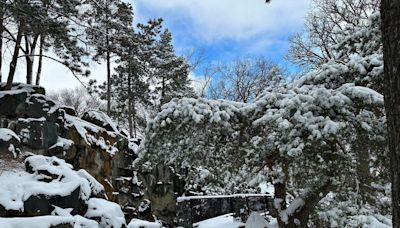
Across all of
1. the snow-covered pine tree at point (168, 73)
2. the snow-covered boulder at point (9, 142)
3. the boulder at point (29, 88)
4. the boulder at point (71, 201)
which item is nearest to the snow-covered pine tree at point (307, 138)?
the boulder at point (71, 201)

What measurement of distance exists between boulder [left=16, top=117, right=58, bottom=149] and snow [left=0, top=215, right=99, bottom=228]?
389cm

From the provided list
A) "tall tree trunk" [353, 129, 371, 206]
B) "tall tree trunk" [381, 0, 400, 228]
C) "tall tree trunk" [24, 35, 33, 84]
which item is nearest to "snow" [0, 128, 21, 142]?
"tall tree trunk" [24, 35, 33, 84]

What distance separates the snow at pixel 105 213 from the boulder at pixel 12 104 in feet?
12.6

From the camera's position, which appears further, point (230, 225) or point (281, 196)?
point (230, 225)

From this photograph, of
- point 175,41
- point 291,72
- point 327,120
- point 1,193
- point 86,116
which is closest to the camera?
point 327,120

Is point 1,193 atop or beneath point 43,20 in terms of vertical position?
beneath

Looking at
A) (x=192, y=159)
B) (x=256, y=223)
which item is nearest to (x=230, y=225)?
(x=256, y=223)

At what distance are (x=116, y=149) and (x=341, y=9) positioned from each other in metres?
9.92

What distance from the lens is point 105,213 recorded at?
17.7ft

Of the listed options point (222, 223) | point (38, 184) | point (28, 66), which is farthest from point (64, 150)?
point (28, 66)

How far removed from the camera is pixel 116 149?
36.3 feet

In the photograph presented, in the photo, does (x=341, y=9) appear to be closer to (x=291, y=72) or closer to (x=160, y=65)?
(x=291, y=72)

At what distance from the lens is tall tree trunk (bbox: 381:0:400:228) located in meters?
1.23

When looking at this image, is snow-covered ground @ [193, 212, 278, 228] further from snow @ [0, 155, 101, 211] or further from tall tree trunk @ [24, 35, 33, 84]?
tall tree trunk @ [24, 35, 33, 84]
